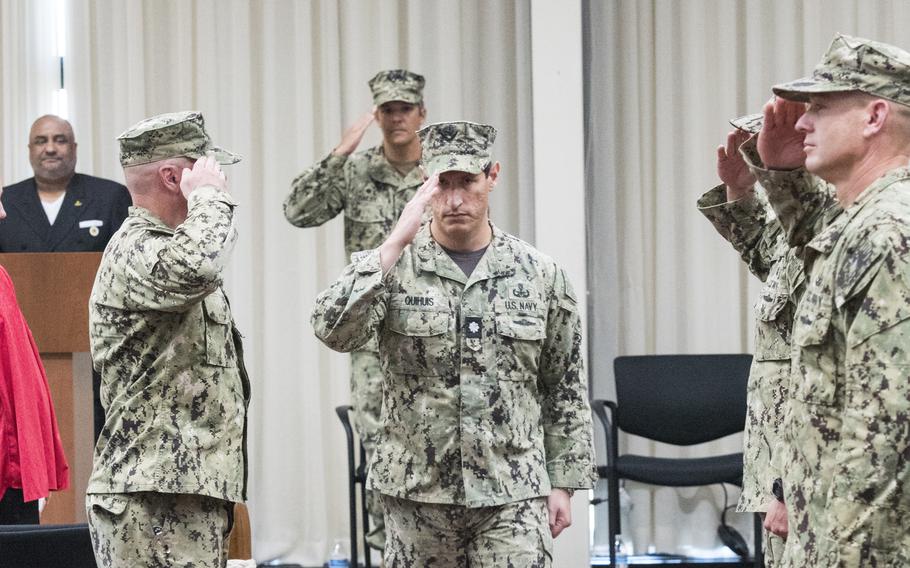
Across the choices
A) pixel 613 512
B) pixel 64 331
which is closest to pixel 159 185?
pixel 64 331

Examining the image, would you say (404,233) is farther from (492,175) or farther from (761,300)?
(761,300)

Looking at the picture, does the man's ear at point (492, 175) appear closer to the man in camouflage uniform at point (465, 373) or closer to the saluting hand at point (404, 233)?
the man in camouflage uniform at point (465, 373)

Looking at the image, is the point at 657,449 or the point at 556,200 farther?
the point at 657,449

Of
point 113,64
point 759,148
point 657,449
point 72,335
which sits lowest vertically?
point 657,449

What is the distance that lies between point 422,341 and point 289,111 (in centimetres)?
338

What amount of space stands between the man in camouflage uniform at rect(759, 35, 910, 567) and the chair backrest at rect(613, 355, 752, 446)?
3484mm

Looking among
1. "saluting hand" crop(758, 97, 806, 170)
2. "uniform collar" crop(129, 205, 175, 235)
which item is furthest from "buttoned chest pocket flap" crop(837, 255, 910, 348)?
"uniform collar" crop(129, 205, 175, 235)

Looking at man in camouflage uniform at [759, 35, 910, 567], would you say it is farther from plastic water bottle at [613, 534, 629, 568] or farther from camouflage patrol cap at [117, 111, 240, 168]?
plastic water bottle at [613, 534, 629, 568]

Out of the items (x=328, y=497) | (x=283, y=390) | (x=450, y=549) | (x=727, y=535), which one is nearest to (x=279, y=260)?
(x=283, y=390)

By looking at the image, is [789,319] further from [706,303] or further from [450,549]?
[706,303]

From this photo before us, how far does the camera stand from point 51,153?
567 cm

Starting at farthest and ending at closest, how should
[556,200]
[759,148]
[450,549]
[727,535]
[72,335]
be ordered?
[727,535] < [556,200] < [72,335] < [450,549] < [759,148]

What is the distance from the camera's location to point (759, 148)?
8.89 ft

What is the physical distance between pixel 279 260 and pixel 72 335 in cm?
172
